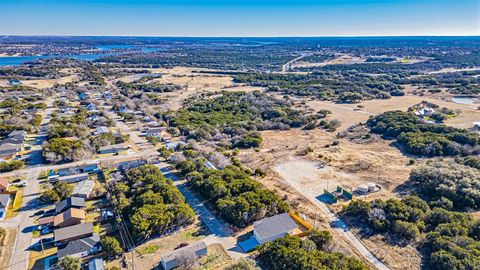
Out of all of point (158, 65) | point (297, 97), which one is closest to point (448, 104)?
point (297, 97)

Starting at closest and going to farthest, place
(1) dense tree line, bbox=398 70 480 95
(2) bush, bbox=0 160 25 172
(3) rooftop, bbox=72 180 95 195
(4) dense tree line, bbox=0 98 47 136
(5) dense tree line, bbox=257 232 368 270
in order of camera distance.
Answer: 1. (5) dense tree line, bbox=257 232 368 270
2. (3) rooftop, bbox=72 180 95 195
3. (2) bush, bbox=0 160 25 172
4. (4) dense tree line, bbox=0 98 47 136
5. (1) dense tree line, bbox=398 70 480 95

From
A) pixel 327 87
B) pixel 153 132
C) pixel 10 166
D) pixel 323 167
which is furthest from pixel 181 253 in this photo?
pixel 327 87

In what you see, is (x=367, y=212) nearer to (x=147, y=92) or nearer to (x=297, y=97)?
(x=297, y=97)

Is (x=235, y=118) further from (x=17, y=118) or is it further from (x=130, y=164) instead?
(x=17, y=118)

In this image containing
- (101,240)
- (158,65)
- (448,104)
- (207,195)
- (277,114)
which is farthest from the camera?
(158,65)

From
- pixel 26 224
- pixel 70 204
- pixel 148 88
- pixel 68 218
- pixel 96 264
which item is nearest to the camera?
pixel 96 264

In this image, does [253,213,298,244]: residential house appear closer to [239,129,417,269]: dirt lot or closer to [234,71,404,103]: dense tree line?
[239,129,417,269]: dirt lot

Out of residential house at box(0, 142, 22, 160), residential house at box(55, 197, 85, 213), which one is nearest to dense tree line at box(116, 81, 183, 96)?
residential house at box(0, 142, 22, 160)
